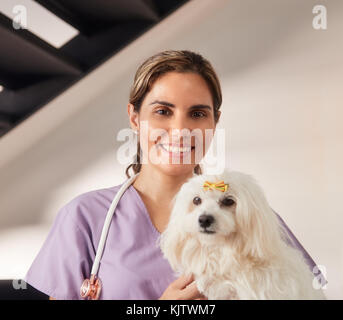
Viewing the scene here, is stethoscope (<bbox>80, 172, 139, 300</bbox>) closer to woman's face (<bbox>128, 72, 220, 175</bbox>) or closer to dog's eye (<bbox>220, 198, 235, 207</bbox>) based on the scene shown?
woman's face (<bbox>128, 72, 220, 175</bbox>)

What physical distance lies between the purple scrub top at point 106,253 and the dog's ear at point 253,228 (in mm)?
160

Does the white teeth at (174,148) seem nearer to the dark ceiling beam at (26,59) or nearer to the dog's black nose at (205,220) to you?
the dog's black nose at (205,220)

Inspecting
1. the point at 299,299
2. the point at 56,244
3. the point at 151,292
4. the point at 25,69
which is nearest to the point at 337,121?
the point at 299,299

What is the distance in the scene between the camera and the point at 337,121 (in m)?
1.08

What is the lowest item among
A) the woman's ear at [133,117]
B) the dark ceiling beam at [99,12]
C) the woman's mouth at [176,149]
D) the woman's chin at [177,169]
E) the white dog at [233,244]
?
the white dog at [233,244]

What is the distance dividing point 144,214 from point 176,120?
0.24m

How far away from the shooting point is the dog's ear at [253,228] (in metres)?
0.80

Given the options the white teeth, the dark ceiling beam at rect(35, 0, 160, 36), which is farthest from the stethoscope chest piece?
the dark ceiling beam at rect(35, 0, 160, 36)

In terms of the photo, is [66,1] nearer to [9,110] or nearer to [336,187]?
[9,110]

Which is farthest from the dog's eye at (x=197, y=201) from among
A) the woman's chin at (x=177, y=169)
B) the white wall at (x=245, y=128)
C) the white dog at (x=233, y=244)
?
the white wall at (x=245, y=128)

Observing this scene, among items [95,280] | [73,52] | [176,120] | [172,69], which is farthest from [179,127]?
[73,52]

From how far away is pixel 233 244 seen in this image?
0.82 m

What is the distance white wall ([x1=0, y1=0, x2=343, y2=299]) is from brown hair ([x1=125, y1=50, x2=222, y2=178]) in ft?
0.34

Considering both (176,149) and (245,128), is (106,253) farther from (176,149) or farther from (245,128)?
(245,128)
